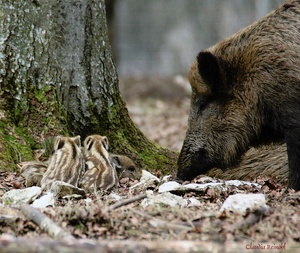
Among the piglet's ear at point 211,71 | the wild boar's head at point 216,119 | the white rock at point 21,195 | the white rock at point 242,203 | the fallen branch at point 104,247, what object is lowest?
the fallen branch at point 104,247

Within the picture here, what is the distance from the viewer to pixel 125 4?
33.7 meters

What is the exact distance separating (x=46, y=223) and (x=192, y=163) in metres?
3.42

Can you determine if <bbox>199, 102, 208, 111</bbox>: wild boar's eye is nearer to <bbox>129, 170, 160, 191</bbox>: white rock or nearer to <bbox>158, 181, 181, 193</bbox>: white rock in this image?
<bbox>129, 170, 160, 191</bbox>: white rock

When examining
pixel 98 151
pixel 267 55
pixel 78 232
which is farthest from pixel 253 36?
pixel 78 232

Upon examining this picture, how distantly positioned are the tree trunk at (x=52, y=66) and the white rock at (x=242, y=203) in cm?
294

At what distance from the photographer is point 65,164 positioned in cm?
790

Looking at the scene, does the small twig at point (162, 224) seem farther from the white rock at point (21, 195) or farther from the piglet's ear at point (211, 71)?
the piglet's ear at point (211, 71)

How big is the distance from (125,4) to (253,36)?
25.7 meters

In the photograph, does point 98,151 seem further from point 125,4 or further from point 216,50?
point 125,4

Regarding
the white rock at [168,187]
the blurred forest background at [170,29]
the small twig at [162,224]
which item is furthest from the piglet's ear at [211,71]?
the blurred forest background at [170,29]

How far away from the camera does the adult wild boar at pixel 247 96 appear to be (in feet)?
26.5

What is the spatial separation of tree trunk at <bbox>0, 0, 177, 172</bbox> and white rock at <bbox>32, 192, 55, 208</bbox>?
5.71 feet

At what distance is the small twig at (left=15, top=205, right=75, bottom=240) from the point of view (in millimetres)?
5723

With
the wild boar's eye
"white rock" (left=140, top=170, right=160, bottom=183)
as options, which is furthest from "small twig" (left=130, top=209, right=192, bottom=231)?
the wild boar's eye
